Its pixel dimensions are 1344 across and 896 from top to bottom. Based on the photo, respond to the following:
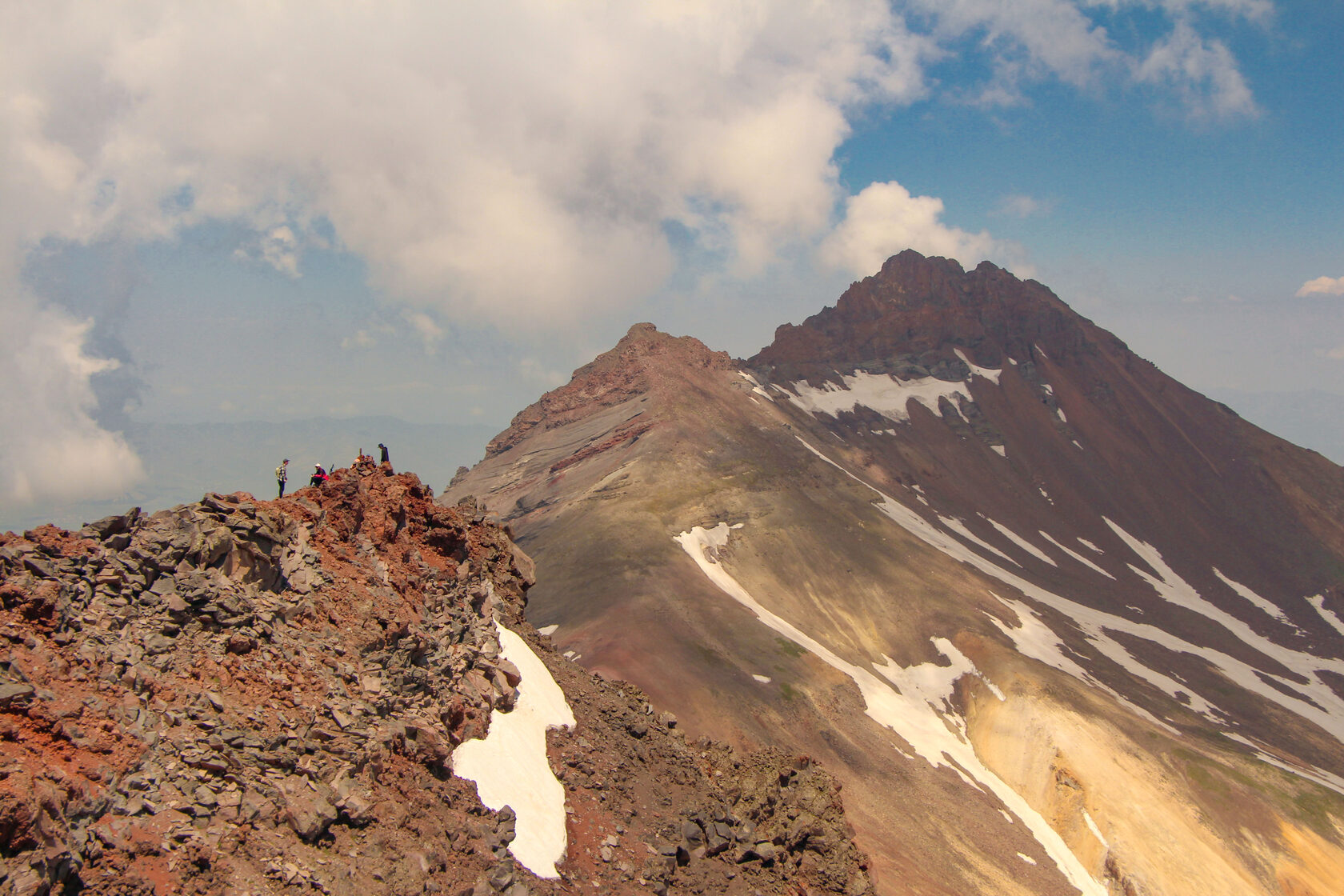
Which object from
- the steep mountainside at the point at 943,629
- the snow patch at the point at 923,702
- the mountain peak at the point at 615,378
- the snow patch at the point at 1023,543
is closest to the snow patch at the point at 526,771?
the steep mountainside at the point at 943,629

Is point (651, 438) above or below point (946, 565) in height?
above

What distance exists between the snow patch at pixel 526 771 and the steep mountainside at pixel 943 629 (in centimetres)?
2213

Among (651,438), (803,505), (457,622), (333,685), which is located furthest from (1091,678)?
(333,685)

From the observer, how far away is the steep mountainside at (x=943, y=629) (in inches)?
2472

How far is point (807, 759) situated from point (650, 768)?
35.8 feet

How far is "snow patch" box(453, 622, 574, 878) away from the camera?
81.0 ft

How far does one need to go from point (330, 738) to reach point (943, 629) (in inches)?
3318

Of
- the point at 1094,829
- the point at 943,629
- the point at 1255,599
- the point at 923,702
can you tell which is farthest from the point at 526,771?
the point at 1255,599

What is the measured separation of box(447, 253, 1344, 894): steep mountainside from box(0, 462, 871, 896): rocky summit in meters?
18.0

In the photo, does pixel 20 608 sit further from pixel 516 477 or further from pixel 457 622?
pixel 516 477

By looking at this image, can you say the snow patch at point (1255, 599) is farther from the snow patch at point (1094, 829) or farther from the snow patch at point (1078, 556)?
the snow patch at point (1094, 829)

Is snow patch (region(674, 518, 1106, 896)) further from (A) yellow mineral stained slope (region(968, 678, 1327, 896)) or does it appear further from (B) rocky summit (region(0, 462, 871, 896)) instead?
(B) rocky summit (region(0, 462, 871, 896))

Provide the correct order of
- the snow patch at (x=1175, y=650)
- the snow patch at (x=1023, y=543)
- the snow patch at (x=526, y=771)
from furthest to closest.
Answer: the snow patch at (x=1023, y=543) → the snow patch at (x=1175, y=650) → the snow patch at (x=526, y=771)

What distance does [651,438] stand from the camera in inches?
4739
